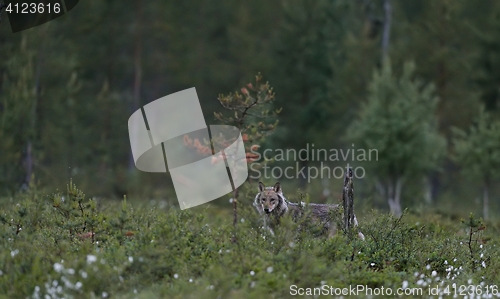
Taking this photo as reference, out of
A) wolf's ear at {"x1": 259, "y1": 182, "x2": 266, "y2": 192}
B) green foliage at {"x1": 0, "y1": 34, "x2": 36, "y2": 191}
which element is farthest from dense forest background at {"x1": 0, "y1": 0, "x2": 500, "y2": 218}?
wolf's ear at {"x1": 259, "y1": 182, "x2": 266, "y2": 192}

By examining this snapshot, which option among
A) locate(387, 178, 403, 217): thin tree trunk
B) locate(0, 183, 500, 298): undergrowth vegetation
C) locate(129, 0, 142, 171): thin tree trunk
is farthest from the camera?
locate(129, 0, 142, 171): thin tree trunk

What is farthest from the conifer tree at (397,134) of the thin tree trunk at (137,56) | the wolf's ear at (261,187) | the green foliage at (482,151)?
the wolf's ear at (261,187)

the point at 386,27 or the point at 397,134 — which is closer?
the point at 397,134

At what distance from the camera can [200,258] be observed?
9227 millimetres

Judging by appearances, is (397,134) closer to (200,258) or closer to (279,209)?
(279,209)

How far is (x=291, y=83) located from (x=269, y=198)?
2680 cm

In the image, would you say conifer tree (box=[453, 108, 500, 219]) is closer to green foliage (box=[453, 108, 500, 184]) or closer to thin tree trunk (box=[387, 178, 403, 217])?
green foliage (box=[453, 108, 500, 184])

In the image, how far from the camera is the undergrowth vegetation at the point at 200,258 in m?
7.50

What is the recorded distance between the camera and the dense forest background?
24905 mm

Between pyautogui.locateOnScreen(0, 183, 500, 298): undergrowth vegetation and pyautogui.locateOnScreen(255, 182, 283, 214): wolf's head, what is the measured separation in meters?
0.90

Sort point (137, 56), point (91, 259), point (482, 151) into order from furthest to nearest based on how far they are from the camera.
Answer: point (137, 56) → point (482, 151) → point (91, 259)

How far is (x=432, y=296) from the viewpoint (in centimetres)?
815

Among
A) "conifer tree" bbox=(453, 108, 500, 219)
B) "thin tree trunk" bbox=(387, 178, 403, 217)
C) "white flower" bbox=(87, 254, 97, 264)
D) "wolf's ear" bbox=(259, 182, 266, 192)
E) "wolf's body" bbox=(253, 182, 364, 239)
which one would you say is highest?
"white flower" bbox=(87, 254, 97, 264)

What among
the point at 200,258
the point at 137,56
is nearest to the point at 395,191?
the point at 137,56
